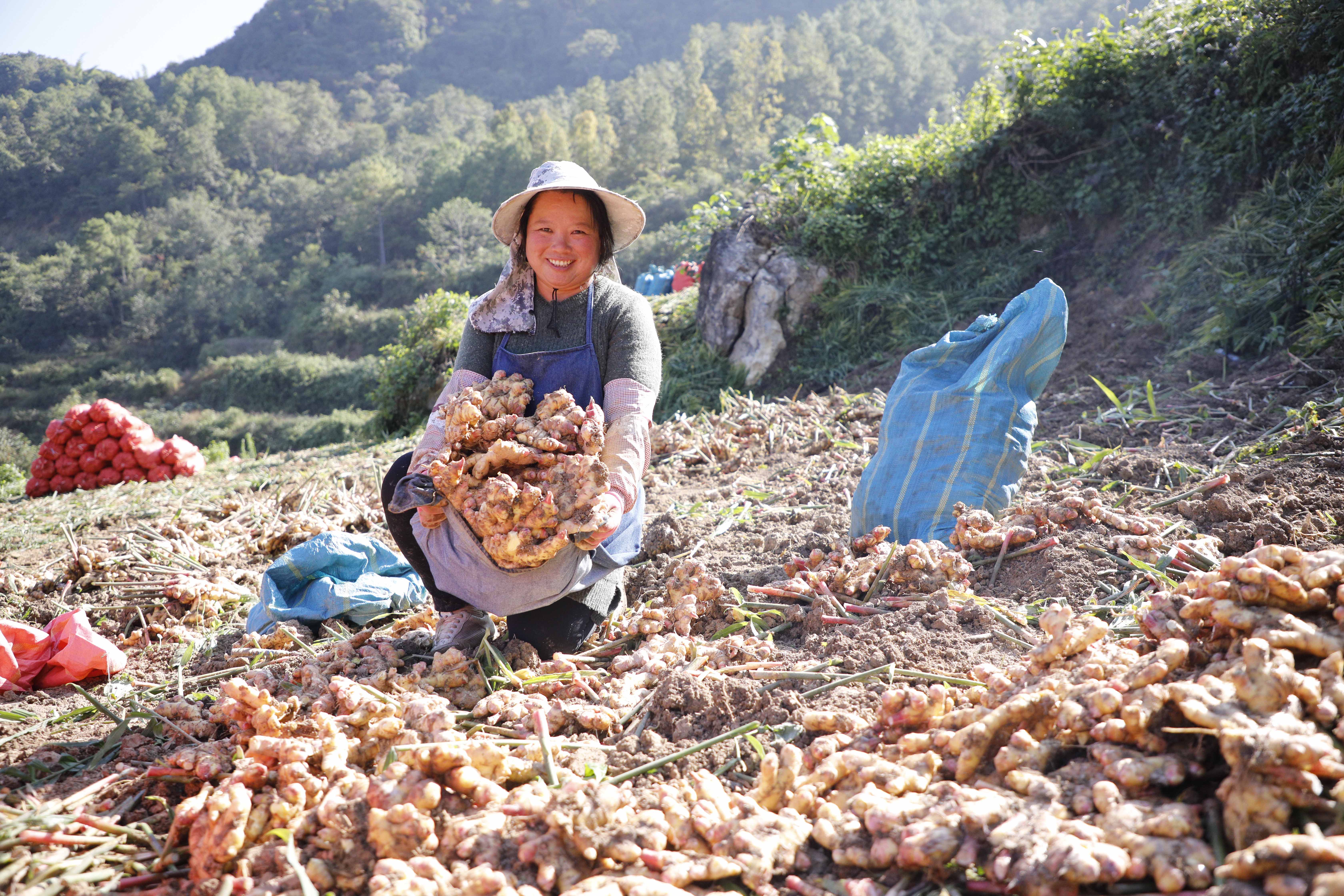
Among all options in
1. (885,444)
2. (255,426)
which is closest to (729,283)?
(885,444)

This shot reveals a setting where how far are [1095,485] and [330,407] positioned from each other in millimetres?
32804

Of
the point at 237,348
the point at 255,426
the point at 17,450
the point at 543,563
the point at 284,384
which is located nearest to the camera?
the point at 543,563

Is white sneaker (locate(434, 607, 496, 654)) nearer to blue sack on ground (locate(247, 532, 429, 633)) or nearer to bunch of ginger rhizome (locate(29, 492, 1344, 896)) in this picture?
bunch of ginger rhizome (locate(29, 492, 1344, 896))

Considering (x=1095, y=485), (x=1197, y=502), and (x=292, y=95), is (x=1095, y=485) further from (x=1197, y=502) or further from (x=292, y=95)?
(x=292, y=95)

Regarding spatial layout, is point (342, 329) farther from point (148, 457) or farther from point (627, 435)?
point (627, 435)

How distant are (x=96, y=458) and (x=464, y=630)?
6522mm

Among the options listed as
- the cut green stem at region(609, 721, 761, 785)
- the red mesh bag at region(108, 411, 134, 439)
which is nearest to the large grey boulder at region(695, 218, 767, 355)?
the red mesh bag at region(108, 411, 134, 439)

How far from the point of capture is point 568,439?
2.11 m

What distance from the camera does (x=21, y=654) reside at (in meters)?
2.43

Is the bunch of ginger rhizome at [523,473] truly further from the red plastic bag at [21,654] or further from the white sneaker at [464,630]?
the red plastic bag at [21,654]

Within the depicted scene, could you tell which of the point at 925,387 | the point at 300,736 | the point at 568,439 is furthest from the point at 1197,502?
the point at 300,736

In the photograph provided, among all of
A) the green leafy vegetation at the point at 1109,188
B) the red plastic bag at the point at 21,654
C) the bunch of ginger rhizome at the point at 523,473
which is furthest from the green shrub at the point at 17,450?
the bunch of ginger rhizome at the point at 523,473

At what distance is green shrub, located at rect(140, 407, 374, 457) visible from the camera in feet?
71.1

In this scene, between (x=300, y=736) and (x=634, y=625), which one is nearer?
(x=300, y=736)
